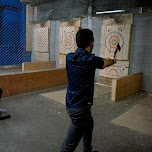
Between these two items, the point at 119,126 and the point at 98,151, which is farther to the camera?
the point at 119,126

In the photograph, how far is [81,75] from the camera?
60.2 inches

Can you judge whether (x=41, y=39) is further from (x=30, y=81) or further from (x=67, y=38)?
(x=30, y=81)

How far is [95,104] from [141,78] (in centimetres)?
179

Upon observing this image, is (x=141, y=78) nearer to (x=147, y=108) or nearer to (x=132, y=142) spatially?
(x=147, y=108)

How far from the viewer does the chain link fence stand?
495 cm

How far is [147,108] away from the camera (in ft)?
11.8

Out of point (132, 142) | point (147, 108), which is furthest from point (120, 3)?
point (132, 142)

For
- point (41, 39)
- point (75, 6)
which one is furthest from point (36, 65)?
point (75, 6)

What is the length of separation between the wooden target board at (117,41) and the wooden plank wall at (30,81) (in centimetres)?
142

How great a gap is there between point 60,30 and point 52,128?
4.80m

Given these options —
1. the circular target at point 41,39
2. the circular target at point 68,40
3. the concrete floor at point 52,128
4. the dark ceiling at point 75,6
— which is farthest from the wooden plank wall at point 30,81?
the circular target at point 41,39

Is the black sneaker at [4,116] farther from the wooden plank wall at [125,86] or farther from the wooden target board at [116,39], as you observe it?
the wooden target board at [116,39]

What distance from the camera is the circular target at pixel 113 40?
5.05m

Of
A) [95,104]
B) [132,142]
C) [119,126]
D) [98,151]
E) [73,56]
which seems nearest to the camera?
[73,56]
